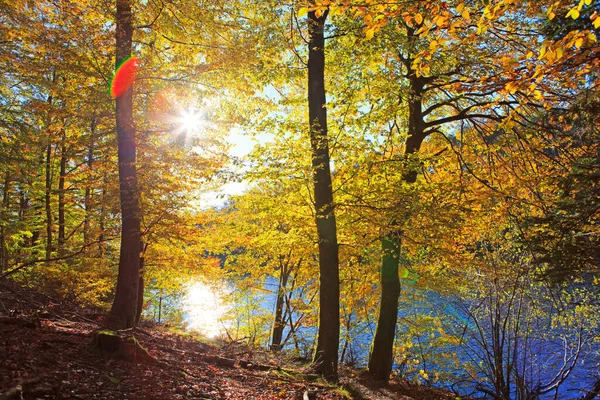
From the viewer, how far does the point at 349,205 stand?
23.8ft

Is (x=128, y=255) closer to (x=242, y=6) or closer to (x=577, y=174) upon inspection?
(x=242, y=6)

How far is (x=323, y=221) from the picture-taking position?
771 centimetres

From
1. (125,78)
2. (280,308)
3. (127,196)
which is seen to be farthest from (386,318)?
(125,78)

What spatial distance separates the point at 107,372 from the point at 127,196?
424 cm

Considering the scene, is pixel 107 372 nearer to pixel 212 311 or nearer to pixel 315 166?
pixel 315 166

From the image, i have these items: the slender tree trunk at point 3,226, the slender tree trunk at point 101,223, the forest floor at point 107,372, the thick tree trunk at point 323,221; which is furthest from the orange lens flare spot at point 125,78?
the slender tree trunk at point 3,226

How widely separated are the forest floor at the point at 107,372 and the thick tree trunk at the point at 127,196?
0.79 m

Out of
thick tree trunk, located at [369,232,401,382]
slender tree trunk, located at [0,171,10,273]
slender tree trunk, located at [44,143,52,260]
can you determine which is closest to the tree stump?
thick tree trunk, located at [369,232,401,382]

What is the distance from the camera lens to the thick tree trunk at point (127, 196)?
7531mm

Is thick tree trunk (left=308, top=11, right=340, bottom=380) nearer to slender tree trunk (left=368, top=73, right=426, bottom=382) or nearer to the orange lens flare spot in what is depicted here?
slender tree trunk (left=368, top=73, right=426, bottom=382)

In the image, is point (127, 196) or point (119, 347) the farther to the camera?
point (127, 196)

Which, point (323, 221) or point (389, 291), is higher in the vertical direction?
point (323, 221)

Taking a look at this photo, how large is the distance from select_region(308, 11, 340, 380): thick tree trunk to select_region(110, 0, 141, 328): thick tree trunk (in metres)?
4.00

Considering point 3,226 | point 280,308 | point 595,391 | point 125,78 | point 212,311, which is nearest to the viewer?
point 595,391
